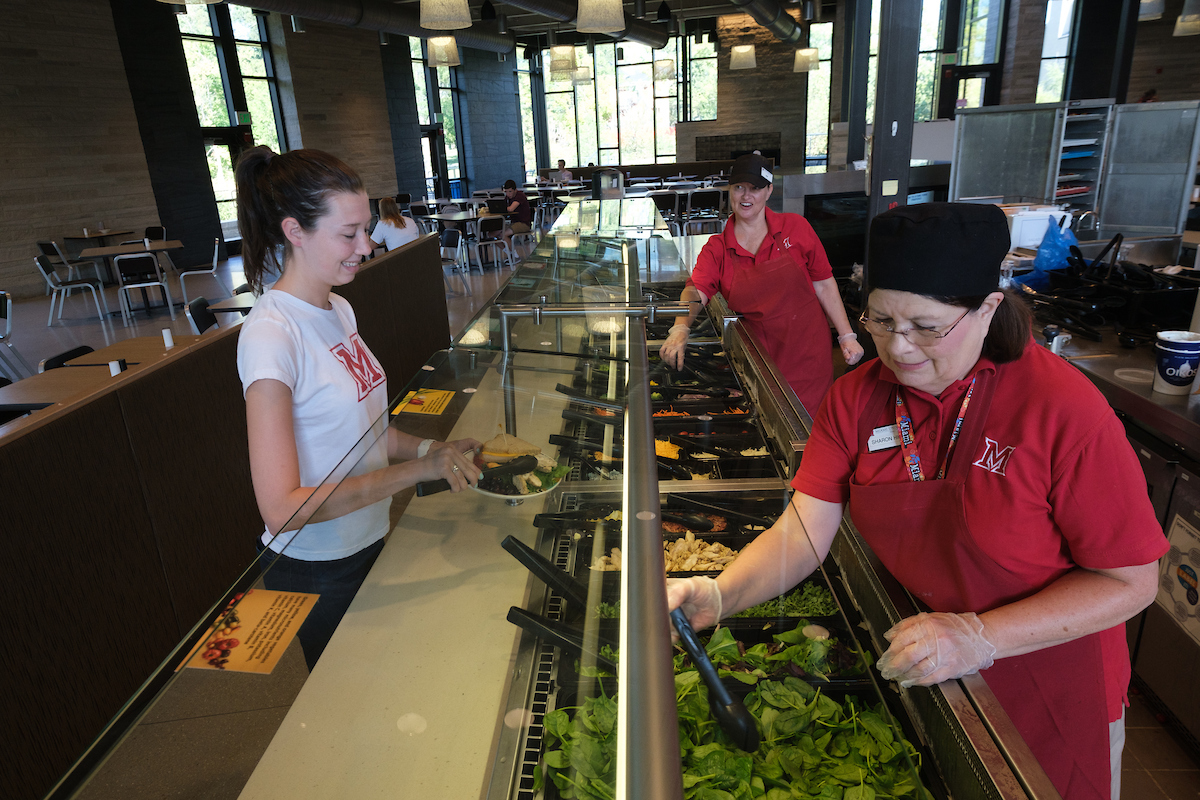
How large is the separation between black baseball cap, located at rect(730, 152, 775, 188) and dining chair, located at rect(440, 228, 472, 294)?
22.8 ft

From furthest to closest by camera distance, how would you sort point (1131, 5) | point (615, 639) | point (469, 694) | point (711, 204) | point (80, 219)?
point (711, 204)
point (80, 219)
point (1131, 5)
point (469, 694)
point (615, 639)

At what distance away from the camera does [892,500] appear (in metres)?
1.16

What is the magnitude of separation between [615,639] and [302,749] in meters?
0.39

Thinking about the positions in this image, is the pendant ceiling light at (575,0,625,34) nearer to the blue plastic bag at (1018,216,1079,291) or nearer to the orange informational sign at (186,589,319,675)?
the blue plastic bag at (1018,216,1079,291)

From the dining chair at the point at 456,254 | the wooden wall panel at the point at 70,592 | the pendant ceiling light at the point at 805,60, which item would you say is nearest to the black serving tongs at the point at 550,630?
the wooden wall panel at the point at 70,592

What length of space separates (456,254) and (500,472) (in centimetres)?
965

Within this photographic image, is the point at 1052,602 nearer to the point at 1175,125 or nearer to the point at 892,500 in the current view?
the point at 892,500

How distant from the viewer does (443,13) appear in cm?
530

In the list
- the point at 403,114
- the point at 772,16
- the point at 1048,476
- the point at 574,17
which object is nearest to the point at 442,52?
the point at 574,17

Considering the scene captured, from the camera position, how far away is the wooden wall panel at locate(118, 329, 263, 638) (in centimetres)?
257

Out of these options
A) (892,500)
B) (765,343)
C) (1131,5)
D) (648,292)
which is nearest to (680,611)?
(892,500)

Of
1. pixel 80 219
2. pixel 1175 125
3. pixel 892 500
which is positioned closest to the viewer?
pixel 892 500

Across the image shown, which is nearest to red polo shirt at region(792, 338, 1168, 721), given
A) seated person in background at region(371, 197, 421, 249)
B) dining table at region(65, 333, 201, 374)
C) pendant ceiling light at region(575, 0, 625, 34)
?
dining table at region(65, 333, 201, 374)

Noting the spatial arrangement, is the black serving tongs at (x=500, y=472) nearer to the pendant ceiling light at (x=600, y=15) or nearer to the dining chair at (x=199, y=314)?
the dining chair at (x=199, y=314)
